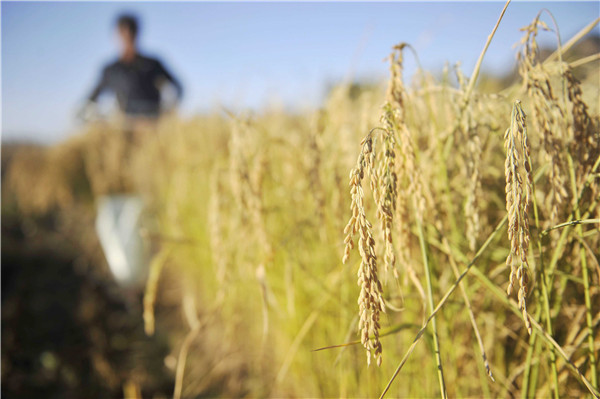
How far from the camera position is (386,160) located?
47 centimetres

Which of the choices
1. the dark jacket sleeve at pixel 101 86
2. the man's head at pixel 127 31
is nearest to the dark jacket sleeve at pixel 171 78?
the man's head at pixel 127 31

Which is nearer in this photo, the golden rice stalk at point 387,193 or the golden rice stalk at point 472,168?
the golden rice stalk at point 387,193

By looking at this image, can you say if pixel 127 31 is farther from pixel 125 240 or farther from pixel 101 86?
pixel 125 240

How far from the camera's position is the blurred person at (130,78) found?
4.23 metres

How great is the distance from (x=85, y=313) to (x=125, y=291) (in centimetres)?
97

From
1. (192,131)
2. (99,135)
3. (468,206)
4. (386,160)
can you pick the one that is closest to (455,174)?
(468,206)

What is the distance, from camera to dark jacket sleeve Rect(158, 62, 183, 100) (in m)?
4.53

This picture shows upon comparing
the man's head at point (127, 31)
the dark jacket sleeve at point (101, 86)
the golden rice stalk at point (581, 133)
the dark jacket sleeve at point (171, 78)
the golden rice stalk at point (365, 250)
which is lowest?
the golden rice stalk at point (365, 250)

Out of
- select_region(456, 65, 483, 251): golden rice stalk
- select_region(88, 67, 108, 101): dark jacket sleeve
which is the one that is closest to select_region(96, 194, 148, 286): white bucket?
select_region(88, 67, 108, 101): dark jacket sleeve

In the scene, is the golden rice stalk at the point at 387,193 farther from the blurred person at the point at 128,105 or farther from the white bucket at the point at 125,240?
the blurred person at the point at 128,105

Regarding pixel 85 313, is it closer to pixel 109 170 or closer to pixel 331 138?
pixel 331 138

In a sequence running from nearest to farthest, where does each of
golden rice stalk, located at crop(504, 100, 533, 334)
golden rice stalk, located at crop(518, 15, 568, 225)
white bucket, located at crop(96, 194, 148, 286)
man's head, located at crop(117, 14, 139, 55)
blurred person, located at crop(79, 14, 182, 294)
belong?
golden rice stalk, located at crop(504, 100, 533, 334), golden rice stalk, located at crop(518, 15, 568, 225), white bucket, located at crop(96, 194, 148, 286), blurred person, located at crop(79, 14, 182, 294), man's head, located at crop(117, 14, 139, 55)

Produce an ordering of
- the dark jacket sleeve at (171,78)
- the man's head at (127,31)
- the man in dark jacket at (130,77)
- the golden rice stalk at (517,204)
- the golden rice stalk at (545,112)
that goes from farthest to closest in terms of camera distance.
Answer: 1. the dark jacket sleeve at (171,78)
2. the man in dark jacket at (130,77)
3. the man's head at (127,31)
4. the golden rice stalk at (545,112)
5. the golden rice stalk at (517,204)

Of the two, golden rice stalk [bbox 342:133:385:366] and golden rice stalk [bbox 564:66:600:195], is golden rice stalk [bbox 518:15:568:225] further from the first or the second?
golden rice stalk [bbox 342:133:385:366]
